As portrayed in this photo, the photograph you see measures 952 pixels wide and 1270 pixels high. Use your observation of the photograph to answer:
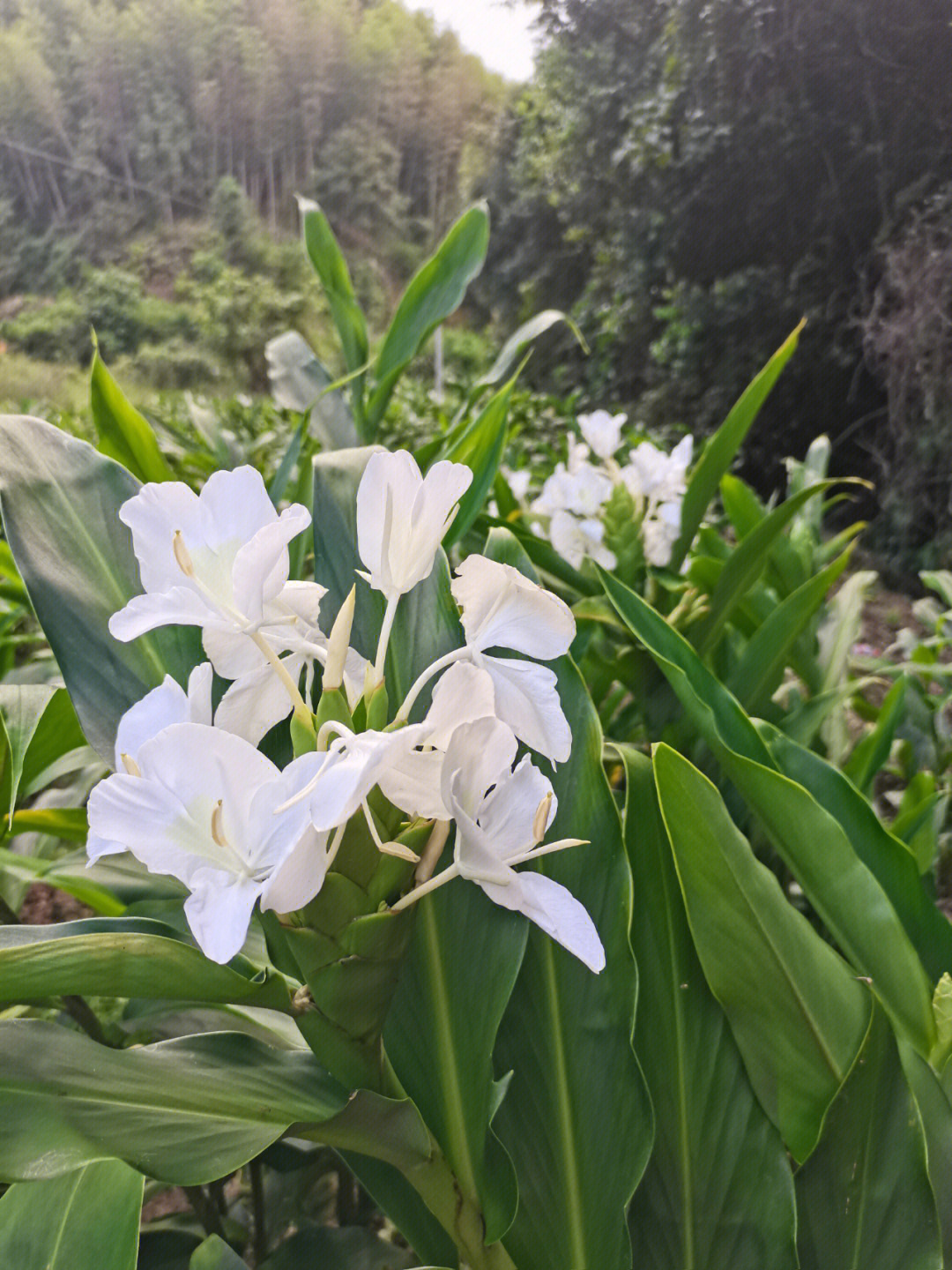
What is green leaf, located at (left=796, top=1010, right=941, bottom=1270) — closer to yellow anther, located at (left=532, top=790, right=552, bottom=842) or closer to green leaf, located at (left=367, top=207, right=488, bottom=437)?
yellow anther, located at (left=532, top=790, right=552, bottom=842)

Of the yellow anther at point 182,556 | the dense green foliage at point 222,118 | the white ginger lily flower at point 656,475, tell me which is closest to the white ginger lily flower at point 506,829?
the yellow anther at point 182,556

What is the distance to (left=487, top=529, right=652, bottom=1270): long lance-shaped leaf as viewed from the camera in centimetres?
35

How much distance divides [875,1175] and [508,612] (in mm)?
298

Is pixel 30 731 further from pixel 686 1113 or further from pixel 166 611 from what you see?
pixel 686 1113

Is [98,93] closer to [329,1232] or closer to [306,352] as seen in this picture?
[306,352]

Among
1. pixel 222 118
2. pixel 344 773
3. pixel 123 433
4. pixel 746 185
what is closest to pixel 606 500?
pixel 123 433

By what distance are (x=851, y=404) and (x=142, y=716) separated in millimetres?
4559

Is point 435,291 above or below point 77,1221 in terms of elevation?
above

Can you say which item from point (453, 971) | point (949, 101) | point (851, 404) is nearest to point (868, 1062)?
point (453, 971)

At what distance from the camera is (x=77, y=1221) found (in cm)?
26

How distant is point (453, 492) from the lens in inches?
10.6

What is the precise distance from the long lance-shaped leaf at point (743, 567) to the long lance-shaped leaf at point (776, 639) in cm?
4

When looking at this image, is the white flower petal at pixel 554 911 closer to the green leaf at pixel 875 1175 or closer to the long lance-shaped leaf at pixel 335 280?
the green leaf at pixel 875 1175

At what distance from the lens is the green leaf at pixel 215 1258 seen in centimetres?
33
